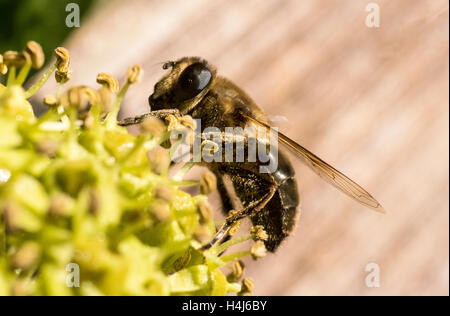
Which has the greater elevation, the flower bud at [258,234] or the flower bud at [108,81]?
the flower bud at [108,81]

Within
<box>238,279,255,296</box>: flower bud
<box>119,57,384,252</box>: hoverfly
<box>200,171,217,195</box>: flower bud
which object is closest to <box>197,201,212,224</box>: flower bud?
<box>200,171,217,195</box>: flower bud

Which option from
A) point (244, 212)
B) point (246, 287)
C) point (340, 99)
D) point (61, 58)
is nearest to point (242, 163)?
point (244, 212)

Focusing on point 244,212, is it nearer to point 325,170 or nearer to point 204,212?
point 325,170

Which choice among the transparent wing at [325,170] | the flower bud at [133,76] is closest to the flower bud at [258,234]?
the transparent wing at [325,170]

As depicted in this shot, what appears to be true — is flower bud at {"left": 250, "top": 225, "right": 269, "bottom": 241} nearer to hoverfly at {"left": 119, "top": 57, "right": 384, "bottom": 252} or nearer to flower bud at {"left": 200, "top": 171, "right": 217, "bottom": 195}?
hoverfly at {"left": 119, "top": 57, "right": 384, "bottom": 252}

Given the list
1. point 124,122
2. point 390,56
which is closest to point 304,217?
point 390,56

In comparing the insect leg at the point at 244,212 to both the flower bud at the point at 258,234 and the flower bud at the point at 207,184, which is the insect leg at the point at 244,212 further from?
the flower bud at the point at 207,184

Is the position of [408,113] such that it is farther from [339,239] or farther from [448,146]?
[339,239]
